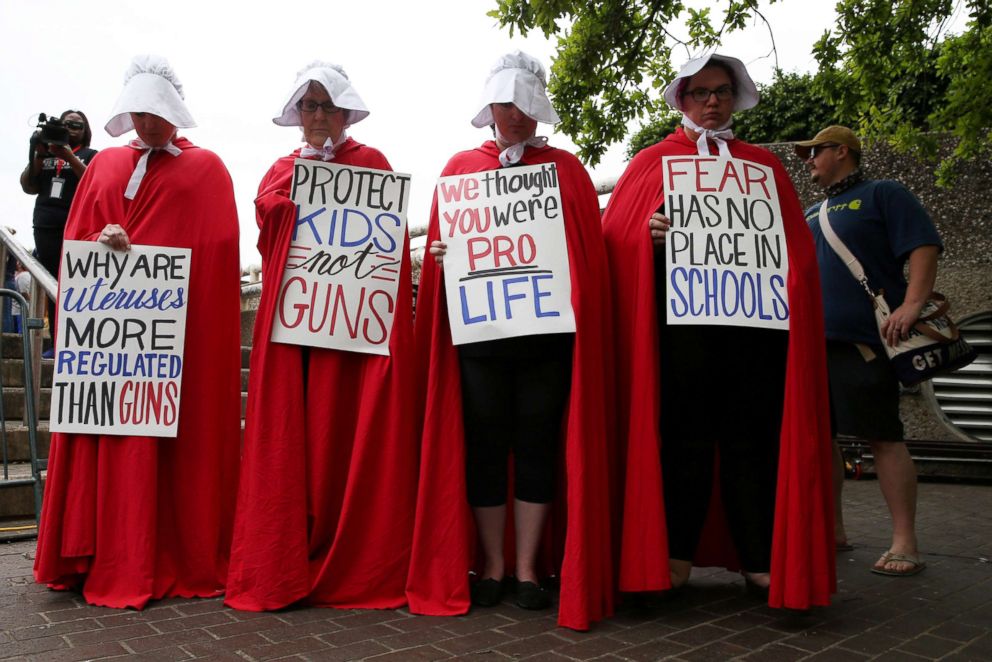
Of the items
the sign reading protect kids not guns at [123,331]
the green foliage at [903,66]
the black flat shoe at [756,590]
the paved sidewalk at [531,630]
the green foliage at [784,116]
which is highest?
the green foliage at [784,116]

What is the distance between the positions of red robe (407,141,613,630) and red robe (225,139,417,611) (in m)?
0.15

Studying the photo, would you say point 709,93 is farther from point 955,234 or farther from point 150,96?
point 955,234

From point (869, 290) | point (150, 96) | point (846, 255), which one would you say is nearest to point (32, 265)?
point (150, 96)

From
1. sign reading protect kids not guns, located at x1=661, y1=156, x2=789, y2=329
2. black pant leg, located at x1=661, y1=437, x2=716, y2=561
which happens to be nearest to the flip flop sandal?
black pant leg, located at x1=661, y1=437, x2=716, y2=561

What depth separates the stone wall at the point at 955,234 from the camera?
7.58 m

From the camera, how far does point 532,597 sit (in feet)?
11.0

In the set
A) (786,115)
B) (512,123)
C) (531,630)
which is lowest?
(531,630)

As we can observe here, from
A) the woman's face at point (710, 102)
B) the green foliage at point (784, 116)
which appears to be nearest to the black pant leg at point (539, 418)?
the woman's face at point (710, 102)

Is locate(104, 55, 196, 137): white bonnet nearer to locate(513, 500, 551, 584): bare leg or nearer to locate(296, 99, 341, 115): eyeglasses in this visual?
locate(296, 99, 341, 115): eyeglasses

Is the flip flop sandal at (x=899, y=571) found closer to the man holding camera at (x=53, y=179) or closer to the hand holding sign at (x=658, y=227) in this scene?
the hand holding sign at (x=658, y=227)

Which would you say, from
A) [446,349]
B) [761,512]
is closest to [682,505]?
[761,512]

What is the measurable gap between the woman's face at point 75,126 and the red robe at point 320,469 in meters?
3.10

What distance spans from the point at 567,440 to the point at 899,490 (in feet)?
5.98

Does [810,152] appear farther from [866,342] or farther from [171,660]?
[171,660]
